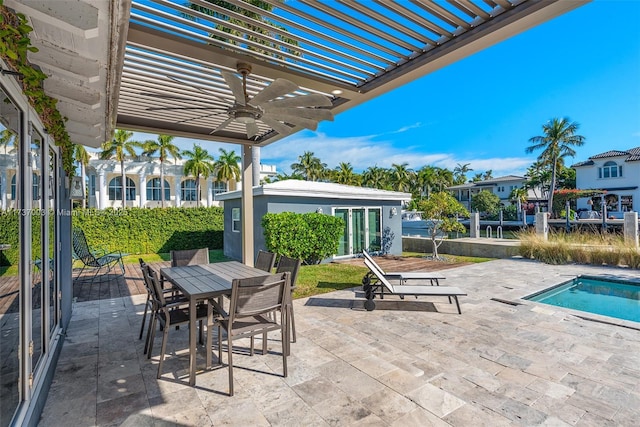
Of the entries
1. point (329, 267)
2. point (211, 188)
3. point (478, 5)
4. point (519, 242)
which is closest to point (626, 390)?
point (478, 5)

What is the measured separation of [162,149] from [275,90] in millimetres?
29619

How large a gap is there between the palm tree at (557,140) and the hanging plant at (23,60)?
1520 inches

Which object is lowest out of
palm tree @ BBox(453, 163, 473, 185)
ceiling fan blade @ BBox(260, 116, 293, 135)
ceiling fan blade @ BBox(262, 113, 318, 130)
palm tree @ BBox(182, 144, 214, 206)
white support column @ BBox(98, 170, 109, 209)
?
ceiling fan blade @ BBox(262, 113, 318, 130)

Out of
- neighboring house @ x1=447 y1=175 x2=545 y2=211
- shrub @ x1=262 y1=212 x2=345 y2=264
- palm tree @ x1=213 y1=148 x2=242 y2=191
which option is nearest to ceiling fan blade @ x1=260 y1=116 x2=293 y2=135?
shrub @ x1=262 y1=212 x2=345 y2=264

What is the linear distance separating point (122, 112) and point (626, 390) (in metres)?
7.34

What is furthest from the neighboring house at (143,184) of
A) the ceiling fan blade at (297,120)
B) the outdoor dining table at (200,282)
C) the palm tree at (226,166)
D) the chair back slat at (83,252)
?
the ceiling fan blade at (297,120)

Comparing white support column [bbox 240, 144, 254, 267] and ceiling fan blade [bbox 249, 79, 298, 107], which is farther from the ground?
ceiling fan blade [bbox 249, 79, 298, 107]

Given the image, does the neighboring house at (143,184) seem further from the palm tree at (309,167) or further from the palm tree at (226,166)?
the palm tree at (309,167)

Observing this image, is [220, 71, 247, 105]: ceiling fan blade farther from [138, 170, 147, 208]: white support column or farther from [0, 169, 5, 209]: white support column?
[138, 170, 147, 208]: white support column

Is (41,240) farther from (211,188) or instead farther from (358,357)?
(211,188)

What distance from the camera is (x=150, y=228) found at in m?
14.5

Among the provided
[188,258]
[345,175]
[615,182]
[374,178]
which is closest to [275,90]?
[188,258]

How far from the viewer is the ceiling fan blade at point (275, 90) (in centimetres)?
336

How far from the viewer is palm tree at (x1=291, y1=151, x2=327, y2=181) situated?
156 ft
